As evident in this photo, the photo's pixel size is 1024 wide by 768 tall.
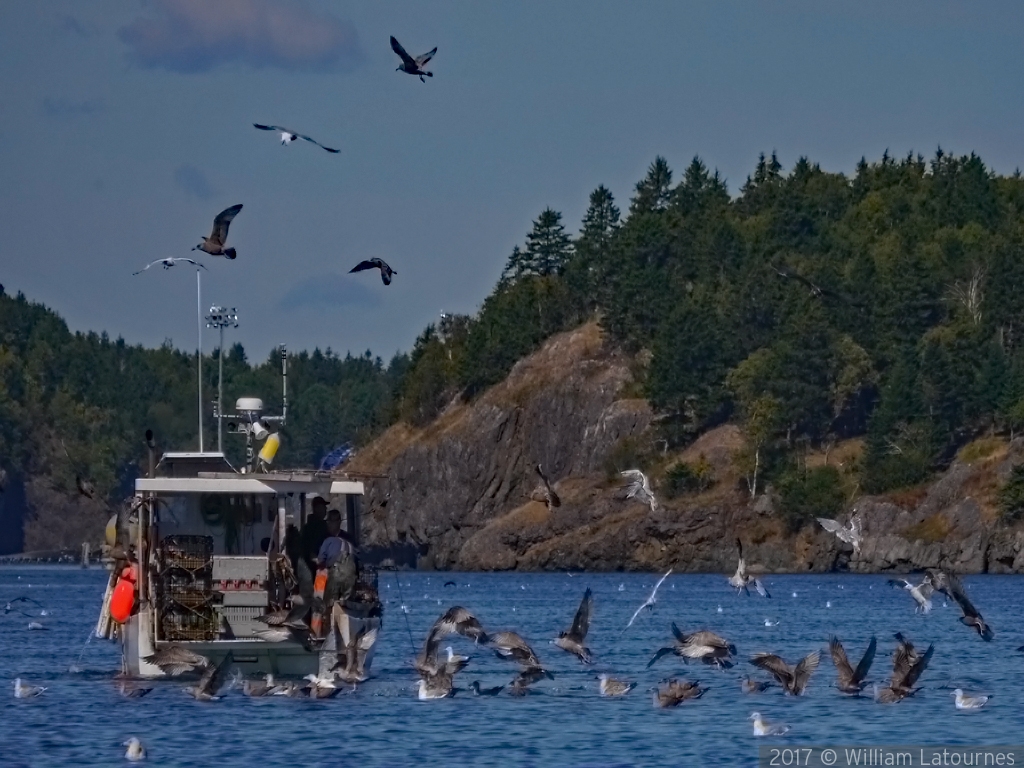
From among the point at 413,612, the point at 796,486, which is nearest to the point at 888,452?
the point at 796,486

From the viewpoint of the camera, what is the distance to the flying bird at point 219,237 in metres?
32.0

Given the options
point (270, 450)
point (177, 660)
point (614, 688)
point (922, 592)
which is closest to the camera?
point (177, 660)

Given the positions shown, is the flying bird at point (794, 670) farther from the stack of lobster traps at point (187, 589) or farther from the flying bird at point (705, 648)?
the stack of lobster traps at point (187, 589)

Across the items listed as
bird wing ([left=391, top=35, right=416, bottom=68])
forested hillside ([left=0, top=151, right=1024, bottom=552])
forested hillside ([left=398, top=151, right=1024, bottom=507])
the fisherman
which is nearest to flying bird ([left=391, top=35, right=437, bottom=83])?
bird wing ([left=391, top=35, right=416, bottom=68])

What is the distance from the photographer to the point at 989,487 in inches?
5098

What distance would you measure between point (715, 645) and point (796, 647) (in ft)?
55.6

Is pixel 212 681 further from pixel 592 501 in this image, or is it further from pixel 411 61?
pixel 592 501

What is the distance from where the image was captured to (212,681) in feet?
108

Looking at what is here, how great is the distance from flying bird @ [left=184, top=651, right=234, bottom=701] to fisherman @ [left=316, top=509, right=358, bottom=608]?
6.19ft

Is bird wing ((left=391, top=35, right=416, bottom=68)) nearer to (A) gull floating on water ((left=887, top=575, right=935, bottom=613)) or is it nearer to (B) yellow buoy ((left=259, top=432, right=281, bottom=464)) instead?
(B) yellow buoy ((left=259, top=432, right=281, bottom=464))

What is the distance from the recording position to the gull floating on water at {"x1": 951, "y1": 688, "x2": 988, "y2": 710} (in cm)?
3278

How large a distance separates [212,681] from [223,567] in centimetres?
266

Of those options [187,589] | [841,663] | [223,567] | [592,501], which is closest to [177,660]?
[187,589]
